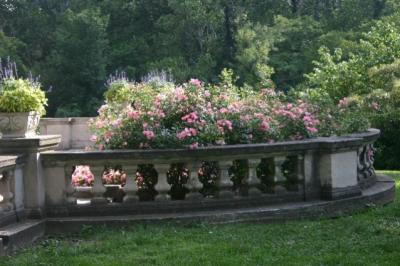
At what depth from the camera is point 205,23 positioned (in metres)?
45.6

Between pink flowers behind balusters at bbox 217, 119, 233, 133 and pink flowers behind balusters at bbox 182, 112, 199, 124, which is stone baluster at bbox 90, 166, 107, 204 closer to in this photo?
pink flowers behind balusters at bbox 182, 112, 199, 124

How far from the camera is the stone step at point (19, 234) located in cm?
698

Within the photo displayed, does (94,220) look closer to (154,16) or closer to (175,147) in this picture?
(175,147)

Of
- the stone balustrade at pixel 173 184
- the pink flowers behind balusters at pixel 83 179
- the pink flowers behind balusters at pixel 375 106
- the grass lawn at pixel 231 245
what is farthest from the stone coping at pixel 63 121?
the grass lawn at pixel 231 245

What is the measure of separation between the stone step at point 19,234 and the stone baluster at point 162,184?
134 centimetres

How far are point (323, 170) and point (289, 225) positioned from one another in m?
1.20

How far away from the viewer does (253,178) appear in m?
8.52

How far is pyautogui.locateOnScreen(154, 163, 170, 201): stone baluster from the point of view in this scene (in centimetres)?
817

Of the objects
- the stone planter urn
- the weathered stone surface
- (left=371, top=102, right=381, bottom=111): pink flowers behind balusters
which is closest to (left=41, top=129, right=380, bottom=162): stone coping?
the stone planter urn

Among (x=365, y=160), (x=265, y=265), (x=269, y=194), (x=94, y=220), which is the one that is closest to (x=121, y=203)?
(x=94, y=220)

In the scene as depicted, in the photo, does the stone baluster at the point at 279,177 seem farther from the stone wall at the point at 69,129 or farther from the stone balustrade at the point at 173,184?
the stone wall at the point at 69,129

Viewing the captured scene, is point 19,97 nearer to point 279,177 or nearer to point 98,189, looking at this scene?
point 98,189

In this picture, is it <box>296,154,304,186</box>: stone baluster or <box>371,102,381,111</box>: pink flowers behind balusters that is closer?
<box>296,154,304,186</box>: stone baluster

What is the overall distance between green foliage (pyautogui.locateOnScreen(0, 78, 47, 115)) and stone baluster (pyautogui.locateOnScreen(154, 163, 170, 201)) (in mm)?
1581
